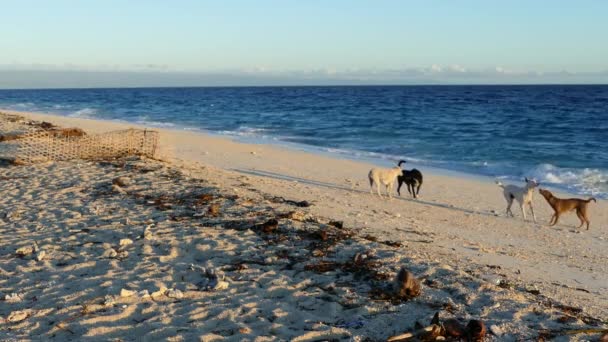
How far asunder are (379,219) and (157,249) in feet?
13.9

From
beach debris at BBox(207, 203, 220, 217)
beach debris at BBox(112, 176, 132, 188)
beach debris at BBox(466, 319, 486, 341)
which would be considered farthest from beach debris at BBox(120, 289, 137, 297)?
beach debris at BBox(112, 176, 132, 188)

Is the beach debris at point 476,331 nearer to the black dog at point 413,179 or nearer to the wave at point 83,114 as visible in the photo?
the black dog at point 413,179

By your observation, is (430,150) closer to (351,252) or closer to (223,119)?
(351,252)

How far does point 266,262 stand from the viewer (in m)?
6.57

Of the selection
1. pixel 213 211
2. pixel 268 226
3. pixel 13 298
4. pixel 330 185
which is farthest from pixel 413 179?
pixel 13 298

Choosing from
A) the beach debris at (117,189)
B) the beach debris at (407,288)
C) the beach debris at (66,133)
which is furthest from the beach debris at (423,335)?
the beach debris at (66,133)

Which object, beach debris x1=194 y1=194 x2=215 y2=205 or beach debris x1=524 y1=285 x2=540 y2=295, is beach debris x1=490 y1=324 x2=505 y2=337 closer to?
Result: beach debris x1=524 y1=285 x2=540 y2=295

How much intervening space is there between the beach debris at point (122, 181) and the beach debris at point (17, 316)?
5.95m

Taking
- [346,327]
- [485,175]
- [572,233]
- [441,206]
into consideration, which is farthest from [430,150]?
[346,327]

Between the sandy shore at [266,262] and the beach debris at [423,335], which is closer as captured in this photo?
the beach debris at [423,335]

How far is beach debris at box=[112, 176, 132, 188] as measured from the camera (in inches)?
434

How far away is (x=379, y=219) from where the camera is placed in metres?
9.85

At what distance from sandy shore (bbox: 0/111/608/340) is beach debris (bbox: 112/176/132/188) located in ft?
0.96

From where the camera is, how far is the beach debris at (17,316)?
5.07 meters
